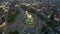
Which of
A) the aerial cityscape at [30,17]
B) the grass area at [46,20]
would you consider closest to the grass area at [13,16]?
the aerial cityscape at [30,17]

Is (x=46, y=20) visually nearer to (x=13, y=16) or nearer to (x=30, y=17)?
(x=30, y=17)

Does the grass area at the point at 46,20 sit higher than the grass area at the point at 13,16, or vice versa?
the grass area at the point at 13,16

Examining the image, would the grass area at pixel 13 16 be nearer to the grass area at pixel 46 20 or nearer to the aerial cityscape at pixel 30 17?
the aerial cityscape at pixel 30 17

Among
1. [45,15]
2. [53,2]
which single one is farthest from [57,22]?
[53,2]

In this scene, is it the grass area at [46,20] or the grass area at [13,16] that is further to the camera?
the grass area at [13,16]

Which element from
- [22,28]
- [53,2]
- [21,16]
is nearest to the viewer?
[22,28]

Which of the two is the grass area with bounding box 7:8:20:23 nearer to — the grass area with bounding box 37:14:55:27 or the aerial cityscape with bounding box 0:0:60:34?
the aerial cityscape with bounding box 0:0:60:34

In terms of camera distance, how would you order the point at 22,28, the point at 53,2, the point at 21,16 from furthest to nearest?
the point at 53,2, the point at 21,16, the point at 22,28

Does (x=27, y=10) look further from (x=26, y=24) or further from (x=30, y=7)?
(x=26, y=24)
